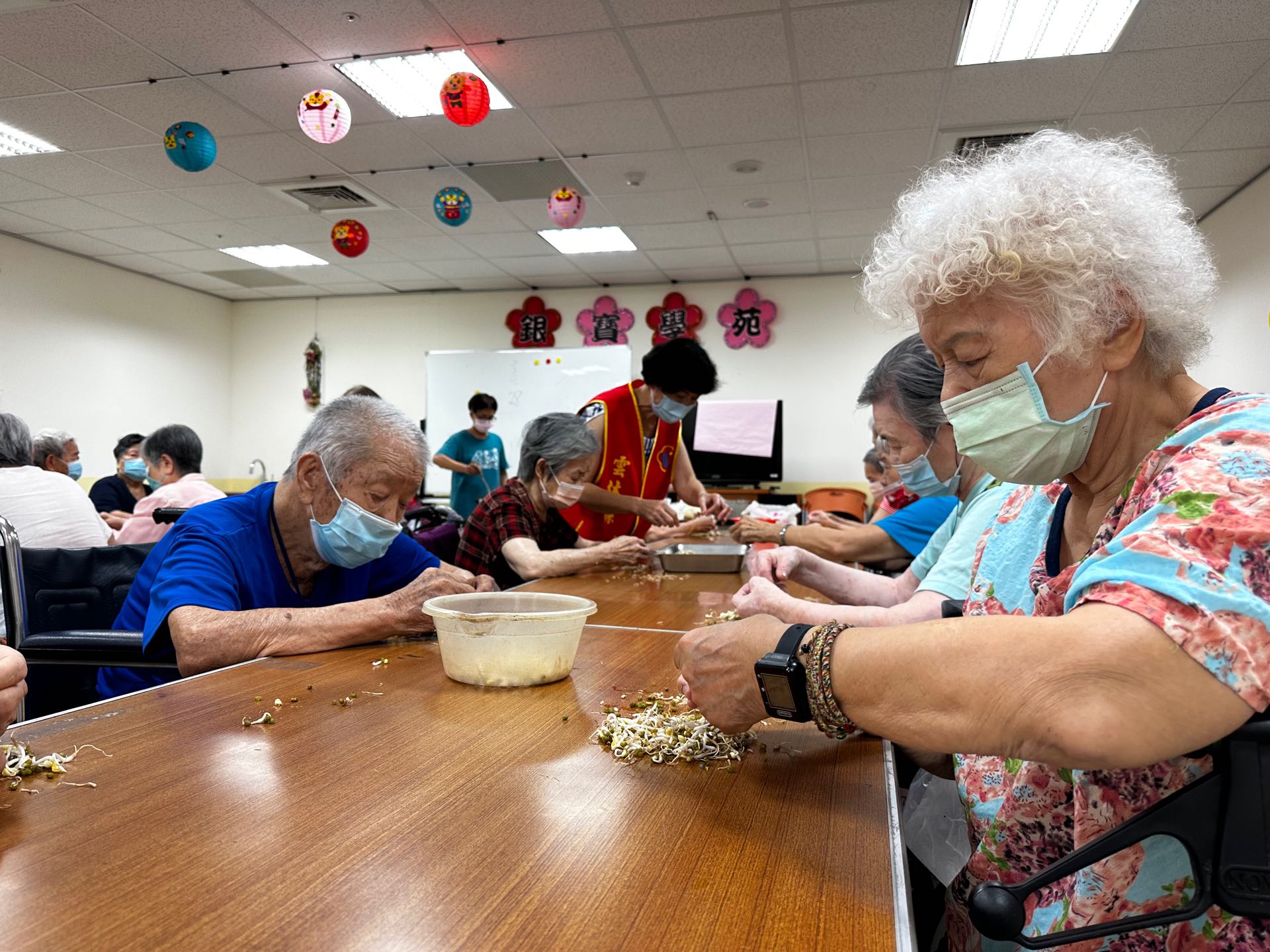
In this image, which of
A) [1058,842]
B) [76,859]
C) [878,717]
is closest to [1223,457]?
[878,717]

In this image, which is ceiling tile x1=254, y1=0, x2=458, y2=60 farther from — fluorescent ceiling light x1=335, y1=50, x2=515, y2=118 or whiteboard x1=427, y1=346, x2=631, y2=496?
whiteboard x1=427, y1=346, x2=631, y2=496

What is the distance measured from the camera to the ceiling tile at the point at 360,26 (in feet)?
12.2

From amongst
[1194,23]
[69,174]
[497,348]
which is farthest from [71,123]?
[1194,23]

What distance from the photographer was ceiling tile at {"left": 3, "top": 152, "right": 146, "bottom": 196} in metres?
5.53

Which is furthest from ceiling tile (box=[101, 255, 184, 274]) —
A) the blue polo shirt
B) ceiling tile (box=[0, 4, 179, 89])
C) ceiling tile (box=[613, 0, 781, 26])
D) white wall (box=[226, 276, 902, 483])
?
the blue polo shirt

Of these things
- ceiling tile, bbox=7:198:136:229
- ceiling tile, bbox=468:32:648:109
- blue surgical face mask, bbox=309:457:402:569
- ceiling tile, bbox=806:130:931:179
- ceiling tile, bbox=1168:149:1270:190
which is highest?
ceiling tile, bbox=468:32:648:109

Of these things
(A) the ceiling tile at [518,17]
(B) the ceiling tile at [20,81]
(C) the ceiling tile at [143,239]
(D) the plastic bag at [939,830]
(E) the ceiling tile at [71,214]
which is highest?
(A) the ceiling tile at [518,17]

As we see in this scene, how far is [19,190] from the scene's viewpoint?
20.0 feet

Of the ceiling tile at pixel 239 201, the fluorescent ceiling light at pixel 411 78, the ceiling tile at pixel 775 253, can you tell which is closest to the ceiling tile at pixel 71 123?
the ceiling tile at pixel 239 201

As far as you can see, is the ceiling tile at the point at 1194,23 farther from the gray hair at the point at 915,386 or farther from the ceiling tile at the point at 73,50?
the ceiling tile at the point at 73,50

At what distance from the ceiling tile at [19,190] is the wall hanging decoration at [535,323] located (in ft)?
14.1

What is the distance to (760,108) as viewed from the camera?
4680 mm

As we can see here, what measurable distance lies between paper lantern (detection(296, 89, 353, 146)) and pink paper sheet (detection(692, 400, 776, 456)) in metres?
5.06

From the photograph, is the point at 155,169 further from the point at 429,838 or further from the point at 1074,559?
the point at 1074,559
